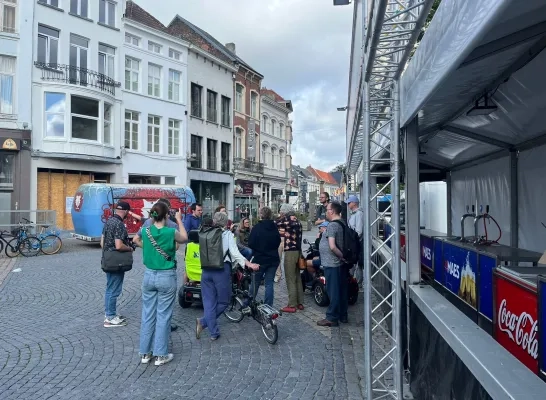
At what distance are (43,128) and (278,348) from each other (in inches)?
750

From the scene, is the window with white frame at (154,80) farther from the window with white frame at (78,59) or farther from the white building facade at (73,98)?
the window with white frame at (78,59)

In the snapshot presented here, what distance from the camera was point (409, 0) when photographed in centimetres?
313

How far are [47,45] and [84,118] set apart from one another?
358 centimetres

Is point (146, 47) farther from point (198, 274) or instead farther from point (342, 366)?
point (342, 366)

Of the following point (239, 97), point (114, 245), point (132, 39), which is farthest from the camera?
point (239, 97)

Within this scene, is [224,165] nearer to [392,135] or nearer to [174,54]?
[174,54]

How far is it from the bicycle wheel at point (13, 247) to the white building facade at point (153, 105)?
1097 centimetres

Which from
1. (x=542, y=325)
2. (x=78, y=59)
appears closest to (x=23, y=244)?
(x=78, y=59)

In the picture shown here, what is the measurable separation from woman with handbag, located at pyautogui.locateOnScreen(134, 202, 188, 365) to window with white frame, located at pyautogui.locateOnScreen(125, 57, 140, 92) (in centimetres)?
2252

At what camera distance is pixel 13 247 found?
13953 mm

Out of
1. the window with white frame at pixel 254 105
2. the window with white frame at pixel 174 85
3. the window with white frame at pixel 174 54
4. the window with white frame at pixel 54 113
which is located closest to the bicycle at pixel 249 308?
the window with white frame at pixel 54 113

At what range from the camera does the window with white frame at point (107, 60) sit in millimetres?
23797

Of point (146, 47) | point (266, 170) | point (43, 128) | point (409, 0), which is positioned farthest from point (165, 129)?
point (409, 0)

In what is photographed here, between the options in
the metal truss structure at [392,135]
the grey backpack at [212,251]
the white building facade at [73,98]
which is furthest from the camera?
the white building facade at [73,98]
